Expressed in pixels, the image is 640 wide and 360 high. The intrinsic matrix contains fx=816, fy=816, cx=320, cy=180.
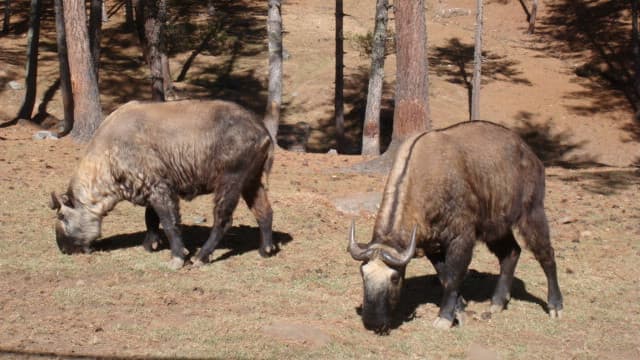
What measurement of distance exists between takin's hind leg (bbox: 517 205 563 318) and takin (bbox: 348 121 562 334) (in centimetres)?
1

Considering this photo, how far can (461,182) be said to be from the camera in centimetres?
872

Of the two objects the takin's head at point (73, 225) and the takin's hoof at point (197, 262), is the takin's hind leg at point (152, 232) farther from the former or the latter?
the takin's hoof at point (197, 262)

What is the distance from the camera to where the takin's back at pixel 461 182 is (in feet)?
27.9

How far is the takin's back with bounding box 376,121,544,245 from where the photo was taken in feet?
27.9

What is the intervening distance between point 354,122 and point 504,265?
2135cm

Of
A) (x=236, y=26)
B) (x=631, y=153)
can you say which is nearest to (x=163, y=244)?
(x=631, y=153)

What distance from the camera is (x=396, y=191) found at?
28.0ft

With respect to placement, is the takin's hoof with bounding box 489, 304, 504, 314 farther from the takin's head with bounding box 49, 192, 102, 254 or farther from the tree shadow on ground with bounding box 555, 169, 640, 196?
the tree shadow on ground with bounding box 555, 169, 640, 196

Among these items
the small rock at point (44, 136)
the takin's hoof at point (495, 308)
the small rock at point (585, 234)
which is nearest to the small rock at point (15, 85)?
the small rock at point (44, 136)

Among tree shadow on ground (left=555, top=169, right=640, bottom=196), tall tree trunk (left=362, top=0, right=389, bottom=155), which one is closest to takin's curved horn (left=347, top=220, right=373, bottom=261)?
tree shadow on ground (left=555, top=169, right=640, bottom=196)

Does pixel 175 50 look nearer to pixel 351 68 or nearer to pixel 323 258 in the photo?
pixel 351 68

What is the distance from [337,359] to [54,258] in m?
5.00

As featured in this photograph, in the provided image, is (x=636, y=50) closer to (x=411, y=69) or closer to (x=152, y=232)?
(x=411, y=69)

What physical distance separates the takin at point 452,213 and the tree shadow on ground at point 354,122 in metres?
18.2
